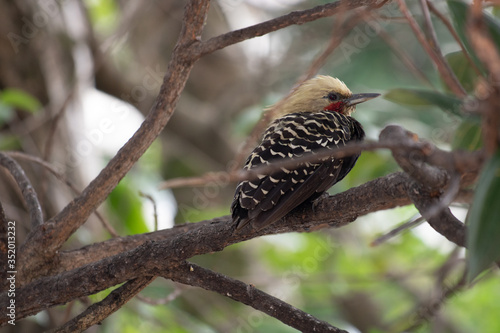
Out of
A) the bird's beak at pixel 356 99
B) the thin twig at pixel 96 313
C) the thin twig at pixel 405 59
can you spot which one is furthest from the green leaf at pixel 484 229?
the bird's beak at pixel 356 99

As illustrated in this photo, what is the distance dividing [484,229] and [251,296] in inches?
38.0

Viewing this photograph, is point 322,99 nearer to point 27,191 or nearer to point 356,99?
point 356,99

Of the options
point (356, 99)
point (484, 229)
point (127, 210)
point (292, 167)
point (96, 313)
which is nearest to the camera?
point (484, 229)

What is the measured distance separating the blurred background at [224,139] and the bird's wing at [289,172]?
2.82 ft

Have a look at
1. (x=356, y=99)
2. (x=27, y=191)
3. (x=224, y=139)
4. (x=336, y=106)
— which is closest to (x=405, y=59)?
(x=356, y=99)

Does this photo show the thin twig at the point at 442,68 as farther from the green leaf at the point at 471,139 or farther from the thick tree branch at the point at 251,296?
the thick tree branch at the point at 251,296

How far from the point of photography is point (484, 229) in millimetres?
1381

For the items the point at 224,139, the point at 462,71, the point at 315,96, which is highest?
the point at 224,139

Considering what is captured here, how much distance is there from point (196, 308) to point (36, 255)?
126 inches

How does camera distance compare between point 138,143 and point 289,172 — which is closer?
point 138,143

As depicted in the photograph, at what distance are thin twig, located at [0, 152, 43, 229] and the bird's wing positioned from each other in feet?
2.76

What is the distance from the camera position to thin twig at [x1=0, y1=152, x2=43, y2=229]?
8.48 ft

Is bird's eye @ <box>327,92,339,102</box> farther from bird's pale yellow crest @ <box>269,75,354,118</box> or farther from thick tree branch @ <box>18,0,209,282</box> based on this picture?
thick tree branch @ <box>18,0,209,282</box>

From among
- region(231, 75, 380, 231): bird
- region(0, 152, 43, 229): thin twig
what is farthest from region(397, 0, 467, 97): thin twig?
region(0, 152, 43, 229): thin twig
